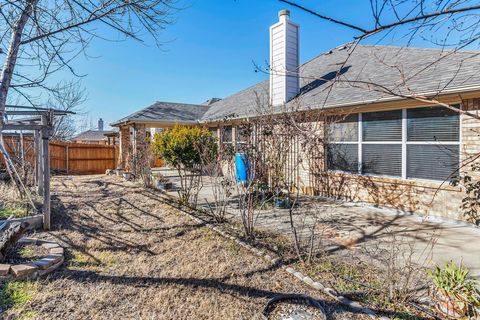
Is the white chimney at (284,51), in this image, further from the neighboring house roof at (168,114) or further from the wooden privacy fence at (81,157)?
the wooden privacy fence at (81,157)

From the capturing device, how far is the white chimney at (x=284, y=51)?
10.7 metres

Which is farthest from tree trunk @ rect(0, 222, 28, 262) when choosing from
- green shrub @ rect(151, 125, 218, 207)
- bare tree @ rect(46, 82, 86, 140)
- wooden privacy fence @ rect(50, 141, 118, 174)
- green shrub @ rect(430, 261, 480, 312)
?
wooden privacy fence @ rect(50, 141, 118, 174)

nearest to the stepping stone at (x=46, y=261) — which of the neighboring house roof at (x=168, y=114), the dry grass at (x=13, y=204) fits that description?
the dry grass at (x=13, y=204)

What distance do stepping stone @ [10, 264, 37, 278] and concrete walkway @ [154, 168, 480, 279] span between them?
4.03 meters

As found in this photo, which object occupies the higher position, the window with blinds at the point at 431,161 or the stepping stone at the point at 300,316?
the window with blinds at the point at 431,161

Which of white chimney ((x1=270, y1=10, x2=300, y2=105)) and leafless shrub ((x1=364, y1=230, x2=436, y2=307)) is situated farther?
white chimney ((x1=270, y1=10, x2=300, y2=105))

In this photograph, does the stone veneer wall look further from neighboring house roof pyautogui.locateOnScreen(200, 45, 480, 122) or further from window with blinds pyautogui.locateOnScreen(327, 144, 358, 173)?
neighboring house roof pyautogui.locateOnScreen(200, 45, 480, 122)

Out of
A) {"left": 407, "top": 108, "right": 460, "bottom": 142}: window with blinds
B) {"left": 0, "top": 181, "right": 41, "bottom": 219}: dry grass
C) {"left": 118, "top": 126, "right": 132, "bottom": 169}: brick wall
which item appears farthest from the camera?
{"left": 118, "top": 126, "right": 132, "bottom": 169}: brick wall

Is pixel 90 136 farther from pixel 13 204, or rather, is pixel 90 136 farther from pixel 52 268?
pixel 52 268

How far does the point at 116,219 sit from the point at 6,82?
3903 mm

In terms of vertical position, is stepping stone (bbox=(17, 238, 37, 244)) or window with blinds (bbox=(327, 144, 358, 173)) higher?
window with blinds (bbox=(327, 144, 358, 173))

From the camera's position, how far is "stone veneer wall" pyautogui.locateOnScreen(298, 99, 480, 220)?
19.7ft

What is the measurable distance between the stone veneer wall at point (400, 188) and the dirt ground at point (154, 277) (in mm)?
3325

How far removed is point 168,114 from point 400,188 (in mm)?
12473
